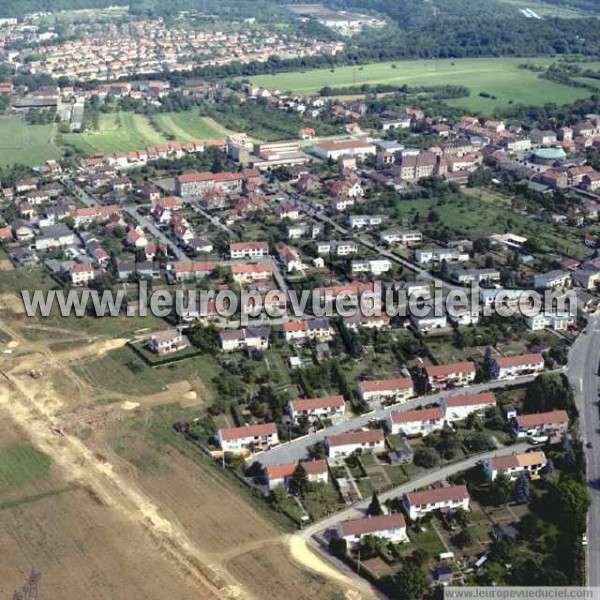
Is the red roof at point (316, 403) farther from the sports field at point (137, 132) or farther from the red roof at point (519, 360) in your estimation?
the sports field at point (137, 132)

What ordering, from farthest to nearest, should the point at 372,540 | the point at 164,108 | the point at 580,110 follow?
1. the point at 164,108
2. the point at 580,110
3. the point at 372,540

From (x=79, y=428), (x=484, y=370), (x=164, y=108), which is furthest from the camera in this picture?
(x=164, y=108)

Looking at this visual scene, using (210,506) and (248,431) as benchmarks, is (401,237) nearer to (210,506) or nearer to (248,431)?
(248,431)

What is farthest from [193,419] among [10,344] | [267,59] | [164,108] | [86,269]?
[267,59]

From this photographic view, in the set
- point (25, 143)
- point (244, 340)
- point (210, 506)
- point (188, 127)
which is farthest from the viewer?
point (188, 127)

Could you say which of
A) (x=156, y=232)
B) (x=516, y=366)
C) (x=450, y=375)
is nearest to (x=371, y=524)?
(x=450, y=375)

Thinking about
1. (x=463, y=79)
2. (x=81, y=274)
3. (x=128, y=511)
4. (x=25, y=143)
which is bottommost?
(x=128, y=511)

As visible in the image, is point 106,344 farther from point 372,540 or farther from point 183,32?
point 183,32
